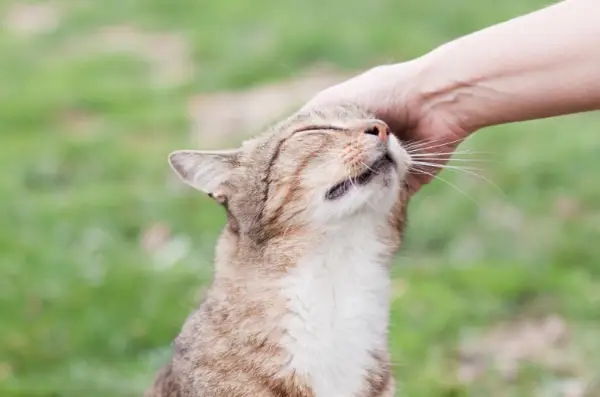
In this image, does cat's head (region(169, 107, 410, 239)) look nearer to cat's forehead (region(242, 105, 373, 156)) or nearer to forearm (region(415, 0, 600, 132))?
cat's forehead (region(242, 105, 373, 156))

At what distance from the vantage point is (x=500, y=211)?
→ 5.45m

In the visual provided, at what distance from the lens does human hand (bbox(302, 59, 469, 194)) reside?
3447 millimetres

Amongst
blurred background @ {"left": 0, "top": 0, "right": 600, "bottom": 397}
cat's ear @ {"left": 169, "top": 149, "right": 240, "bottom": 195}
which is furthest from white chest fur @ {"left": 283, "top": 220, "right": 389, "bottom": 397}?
blurred background @ {"left": 0, "top": 0, "right": 600, "bottom": 397}

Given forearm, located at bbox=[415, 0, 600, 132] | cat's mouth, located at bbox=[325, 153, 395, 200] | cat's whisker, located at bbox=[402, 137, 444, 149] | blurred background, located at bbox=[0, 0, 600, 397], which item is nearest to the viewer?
cat's mouth, located at bbox=[325, 153, 395, 200]

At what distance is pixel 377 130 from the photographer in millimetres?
3010

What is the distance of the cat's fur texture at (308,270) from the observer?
298 cm

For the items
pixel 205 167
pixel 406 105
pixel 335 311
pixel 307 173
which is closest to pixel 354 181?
pixel 307 173

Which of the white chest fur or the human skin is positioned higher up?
the human skin

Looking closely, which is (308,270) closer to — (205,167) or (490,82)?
(205,167)

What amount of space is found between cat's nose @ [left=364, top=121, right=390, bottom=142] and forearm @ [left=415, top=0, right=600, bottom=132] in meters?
0.50

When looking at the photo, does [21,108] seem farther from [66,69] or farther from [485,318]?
[485,318]

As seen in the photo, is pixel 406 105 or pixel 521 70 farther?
pixel 406 105

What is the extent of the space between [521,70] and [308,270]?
0.97 m

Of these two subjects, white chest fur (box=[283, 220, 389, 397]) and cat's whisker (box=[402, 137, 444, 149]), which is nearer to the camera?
white chest fur (box=[283, 220, 389, 397])
